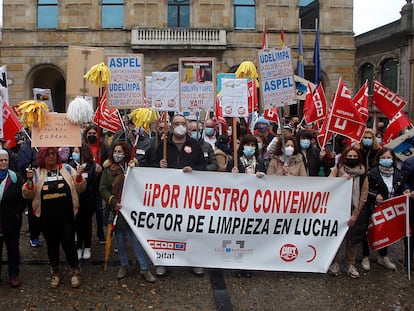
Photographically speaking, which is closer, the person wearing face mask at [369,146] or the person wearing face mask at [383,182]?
the person wearing face mask at [383,182]

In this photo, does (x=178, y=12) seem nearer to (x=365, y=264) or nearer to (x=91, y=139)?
(x=91, y=139)

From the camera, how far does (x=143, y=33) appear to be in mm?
22516

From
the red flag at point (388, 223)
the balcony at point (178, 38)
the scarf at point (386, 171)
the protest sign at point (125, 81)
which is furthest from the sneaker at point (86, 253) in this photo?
the balcony at point (178, 38)

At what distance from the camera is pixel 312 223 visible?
588cm

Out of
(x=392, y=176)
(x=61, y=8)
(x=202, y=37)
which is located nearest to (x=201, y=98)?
(x=392, y=176)

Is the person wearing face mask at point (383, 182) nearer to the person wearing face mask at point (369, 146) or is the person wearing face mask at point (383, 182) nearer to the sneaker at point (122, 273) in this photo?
the person wearing face mask at point (369, 146)

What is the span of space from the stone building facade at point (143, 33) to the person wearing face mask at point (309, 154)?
16316mm

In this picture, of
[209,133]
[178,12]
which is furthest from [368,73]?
[209,133]

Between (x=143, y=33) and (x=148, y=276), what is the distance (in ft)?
61.1

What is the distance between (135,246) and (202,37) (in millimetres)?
18227

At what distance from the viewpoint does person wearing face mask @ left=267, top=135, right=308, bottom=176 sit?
640 cm

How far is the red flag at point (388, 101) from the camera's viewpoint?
9.15m

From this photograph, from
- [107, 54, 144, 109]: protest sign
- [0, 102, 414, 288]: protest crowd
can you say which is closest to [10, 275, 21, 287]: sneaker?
[0, 102, 414, 288]: protest crowd

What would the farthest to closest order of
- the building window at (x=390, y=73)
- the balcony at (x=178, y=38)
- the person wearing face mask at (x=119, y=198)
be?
Result: the building window at (x=390, y=73), the balcony at (x=178, y=38), the person wearing face mask at (x=119, y=198)
